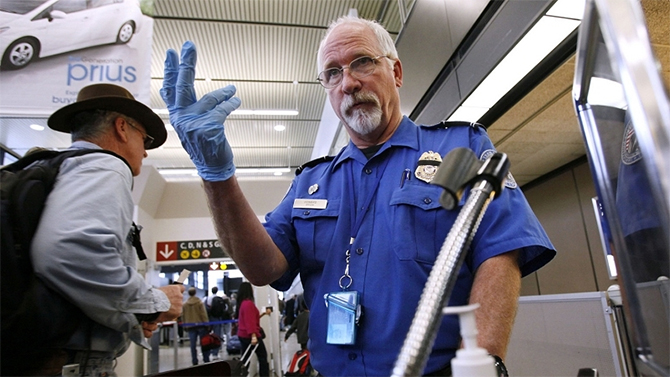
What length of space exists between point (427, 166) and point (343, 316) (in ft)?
1.55

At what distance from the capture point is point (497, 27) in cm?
287

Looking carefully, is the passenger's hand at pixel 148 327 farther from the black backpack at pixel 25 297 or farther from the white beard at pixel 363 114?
the white beard at pixel 363 114

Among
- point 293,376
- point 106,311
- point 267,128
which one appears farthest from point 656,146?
point 267,128

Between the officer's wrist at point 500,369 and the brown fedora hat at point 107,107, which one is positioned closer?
the officer's wrist at point 500,369

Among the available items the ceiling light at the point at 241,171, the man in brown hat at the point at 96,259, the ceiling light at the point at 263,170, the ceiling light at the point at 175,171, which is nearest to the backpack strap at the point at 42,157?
the man in brown hat at the point at 96,259

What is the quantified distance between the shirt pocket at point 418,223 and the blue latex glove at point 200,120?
45 centimetres

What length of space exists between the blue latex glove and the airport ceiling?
7.47ft

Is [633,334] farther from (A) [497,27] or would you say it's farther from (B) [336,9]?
(B) [336,9]

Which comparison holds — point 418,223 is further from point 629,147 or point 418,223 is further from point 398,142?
point 629,147

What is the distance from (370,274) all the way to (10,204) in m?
1.00

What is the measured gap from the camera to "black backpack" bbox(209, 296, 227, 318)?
1015 centimetres

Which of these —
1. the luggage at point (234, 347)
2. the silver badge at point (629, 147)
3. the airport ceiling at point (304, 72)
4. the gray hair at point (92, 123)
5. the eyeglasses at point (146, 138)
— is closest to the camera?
the silver badge at point (629, 147)

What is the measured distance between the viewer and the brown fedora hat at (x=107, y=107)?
1.77 meters

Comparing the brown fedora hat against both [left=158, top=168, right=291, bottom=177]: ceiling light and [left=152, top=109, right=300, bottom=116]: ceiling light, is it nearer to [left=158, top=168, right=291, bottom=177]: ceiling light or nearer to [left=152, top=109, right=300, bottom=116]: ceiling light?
[left=152, top=109, right=300, bottom=116]: ceiling light
